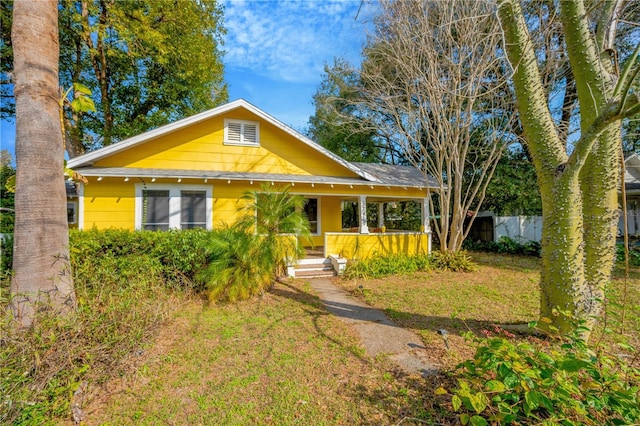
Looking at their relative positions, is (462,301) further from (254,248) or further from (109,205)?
(109,205)

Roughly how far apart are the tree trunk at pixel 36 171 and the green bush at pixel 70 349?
0.28 m

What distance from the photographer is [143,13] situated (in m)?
12.4

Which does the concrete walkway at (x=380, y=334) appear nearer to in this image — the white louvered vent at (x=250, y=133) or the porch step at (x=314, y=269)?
the porch step at (x=314, y=269)

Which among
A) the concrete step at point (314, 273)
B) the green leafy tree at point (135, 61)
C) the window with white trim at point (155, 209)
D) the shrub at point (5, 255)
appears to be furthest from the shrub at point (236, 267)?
the green leafy tree at point (135, 61)

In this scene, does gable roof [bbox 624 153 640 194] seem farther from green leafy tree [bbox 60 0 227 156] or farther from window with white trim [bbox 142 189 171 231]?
green leafy tree [bbox 60 0 227 156]

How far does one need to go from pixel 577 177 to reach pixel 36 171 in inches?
283

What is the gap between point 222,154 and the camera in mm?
8938

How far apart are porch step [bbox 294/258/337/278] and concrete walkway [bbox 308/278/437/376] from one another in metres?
1.63

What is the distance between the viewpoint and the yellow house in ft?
24.6

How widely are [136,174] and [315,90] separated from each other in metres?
16.4

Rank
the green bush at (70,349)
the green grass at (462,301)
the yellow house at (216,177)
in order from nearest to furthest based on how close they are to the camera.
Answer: the green bush at (70,349), the green grass at (462,301), the yellow house at (216,177)

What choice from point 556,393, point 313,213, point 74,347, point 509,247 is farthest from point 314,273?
point 509,247

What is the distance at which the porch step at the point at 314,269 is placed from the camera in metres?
8.22

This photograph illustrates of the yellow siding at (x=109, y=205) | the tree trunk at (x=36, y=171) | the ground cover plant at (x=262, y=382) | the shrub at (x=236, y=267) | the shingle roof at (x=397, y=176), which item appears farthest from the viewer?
the shingle roof at (x=397, y=176)
